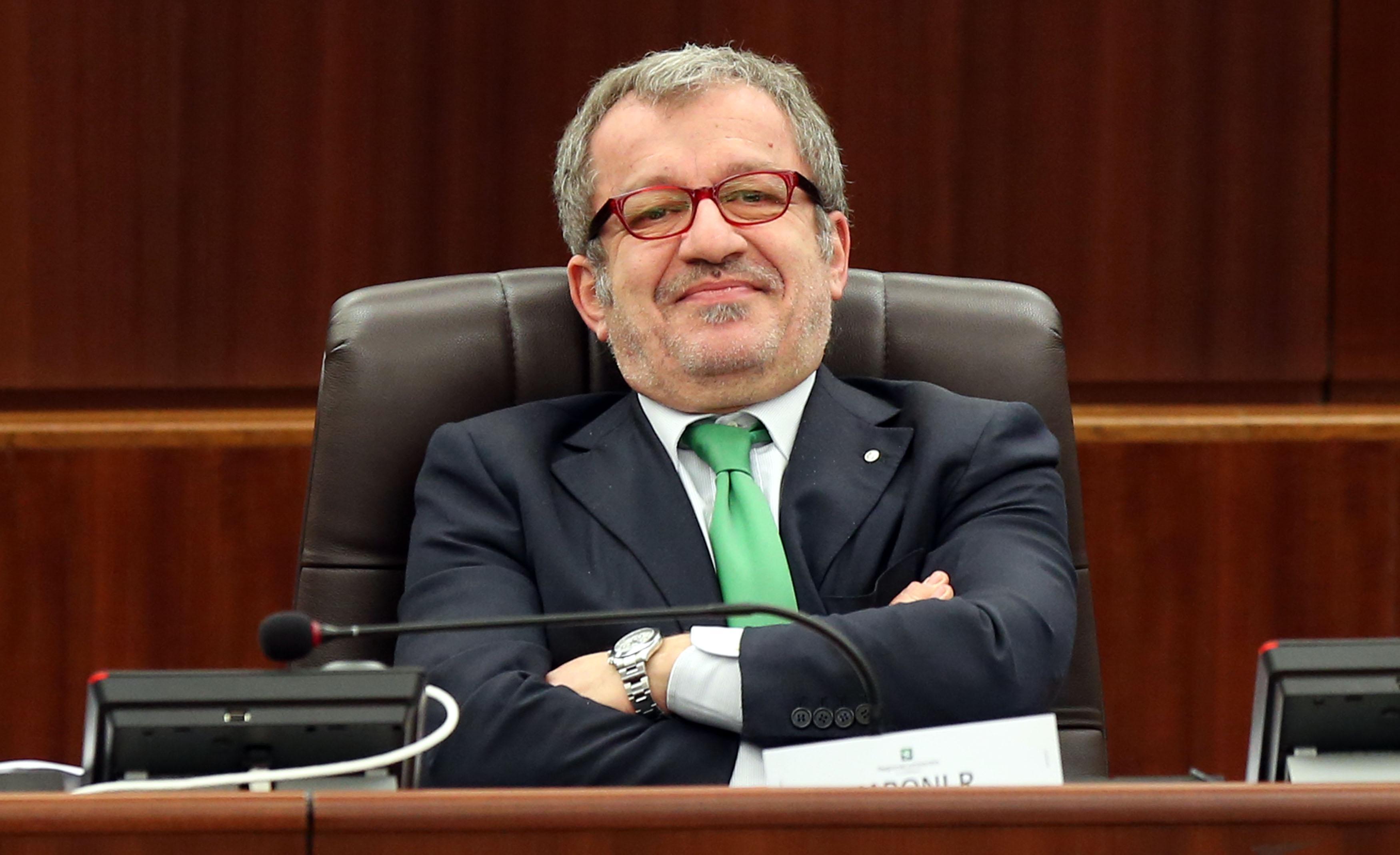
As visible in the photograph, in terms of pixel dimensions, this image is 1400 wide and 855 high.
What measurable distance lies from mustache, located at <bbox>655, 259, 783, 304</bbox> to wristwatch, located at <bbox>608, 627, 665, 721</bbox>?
17.0 inches

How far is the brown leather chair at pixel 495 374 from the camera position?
6.18 ft

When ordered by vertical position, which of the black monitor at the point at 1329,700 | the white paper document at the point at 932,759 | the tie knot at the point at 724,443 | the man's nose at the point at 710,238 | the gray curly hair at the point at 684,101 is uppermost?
the gray curly hair at the point at 684,101

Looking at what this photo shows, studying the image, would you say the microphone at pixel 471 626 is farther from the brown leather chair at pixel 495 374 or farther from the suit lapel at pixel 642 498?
the brown leather chair at pixel 495 374

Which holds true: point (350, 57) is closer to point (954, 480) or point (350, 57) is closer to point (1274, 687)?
point (954, 480)

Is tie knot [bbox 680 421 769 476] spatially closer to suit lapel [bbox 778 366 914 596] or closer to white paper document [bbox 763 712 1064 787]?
suit lapel [bbox 778 366 914 596]

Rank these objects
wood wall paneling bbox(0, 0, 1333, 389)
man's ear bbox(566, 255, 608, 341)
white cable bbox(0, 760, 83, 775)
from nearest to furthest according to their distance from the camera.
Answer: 1. white cable bbox(0, 760, 83, 775)
2. man's ear bbox(566, 255, 608, 341)
3. wood wall paneling bbox(0, 0, 1333, 389)

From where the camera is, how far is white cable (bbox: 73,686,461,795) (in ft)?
3.48

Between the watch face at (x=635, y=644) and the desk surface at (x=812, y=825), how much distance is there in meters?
0.64

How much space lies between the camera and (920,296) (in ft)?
6.64

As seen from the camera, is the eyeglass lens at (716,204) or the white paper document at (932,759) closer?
the white paper document at (932,759)

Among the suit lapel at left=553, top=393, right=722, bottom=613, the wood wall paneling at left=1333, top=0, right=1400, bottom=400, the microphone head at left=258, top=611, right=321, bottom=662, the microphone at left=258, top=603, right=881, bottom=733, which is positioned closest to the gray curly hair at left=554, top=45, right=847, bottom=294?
the suit lapel at left=553, top=393, right=722, bottom=613

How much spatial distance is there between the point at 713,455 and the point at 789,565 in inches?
6.1

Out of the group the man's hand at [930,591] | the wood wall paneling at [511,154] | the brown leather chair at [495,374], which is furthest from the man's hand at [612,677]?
the wood wall paneling at [511,154]

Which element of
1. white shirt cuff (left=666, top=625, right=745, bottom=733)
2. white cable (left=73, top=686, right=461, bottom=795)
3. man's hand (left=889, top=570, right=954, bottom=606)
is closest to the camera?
white cable (left=73, top=686, right=461, bottom=795)
